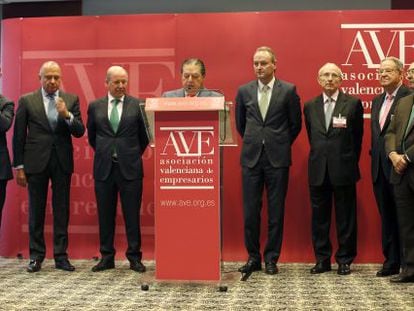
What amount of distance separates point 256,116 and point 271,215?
2.65 ft

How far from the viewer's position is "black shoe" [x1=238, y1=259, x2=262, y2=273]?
4.44 m

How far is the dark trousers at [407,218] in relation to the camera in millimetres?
4071

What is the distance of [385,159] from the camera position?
433 cm

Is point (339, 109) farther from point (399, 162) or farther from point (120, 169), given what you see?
point (120, 169)

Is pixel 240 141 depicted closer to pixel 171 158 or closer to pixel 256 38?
pixel 256 38

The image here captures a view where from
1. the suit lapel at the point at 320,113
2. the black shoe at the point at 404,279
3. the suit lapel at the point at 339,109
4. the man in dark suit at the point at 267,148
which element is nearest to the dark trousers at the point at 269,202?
the man in dark suit at the point at 267,148

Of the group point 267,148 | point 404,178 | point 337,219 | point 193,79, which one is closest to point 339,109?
point 267,148

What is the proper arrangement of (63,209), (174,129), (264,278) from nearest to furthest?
(174,129) → (264,278) → (63,209)

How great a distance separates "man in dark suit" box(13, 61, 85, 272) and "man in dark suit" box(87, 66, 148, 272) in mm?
224

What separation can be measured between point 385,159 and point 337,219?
2.07 ft

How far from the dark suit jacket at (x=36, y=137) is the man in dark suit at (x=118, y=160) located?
0.23 metres

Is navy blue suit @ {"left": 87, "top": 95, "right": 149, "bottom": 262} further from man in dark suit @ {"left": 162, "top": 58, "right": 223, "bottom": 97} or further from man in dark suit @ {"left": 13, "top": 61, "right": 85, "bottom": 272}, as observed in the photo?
man in dark suit @ {"left": 162, "top": 58, "right": 223, "bottom": 97}

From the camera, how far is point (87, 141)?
5.32 metres

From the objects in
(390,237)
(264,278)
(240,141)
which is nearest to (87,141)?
(240,141)
